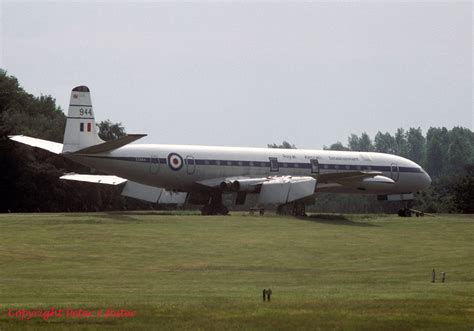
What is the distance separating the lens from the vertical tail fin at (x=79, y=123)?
58781 mm

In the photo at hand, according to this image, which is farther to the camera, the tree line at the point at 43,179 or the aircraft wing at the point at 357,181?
the tree line at the point at 43,179

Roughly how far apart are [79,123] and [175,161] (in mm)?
6326

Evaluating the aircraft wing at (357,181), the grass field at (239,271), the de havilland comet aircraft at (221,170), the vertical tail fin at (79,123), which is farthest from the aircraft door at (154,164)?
the aircraft wing at (357,181)

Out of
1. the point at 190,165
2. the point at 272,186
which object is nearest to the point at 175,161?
the point at 190,165

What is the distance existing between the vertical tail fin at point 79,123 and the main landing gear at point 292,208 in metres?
12.3

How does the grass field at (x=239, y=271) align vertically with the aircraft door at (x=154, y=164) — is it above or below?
below

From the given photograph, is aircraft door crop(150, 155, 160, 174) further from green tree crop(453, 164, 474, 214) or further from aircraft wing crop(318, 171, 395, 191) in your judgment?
green tree crop(453, 164, 474, 214)

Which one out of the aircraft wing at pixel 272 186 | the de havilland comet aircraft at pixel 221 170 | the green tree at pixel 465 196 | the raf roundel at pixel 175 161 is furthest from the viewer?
the green tree at pixel 465 196

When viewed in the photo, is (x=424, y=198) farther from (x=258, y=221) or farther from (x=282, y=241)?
(x=282, y=241)

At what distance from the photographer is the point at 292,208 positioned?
6444cm

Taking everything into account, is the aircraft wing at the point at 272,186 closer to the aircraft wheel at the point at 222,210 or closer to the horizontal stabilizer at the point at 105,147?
the aircraft wheel at the point at 222,210

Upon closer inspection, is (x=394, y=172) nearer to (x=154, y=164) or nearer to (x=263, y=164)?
(x=263, y=164)

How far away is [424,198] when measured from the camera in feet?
353

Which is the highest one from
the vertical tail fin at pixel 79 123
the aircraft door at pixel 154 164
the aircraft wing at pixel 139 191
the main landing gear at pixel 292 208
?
the vertical tail fin at pixel 79 123
